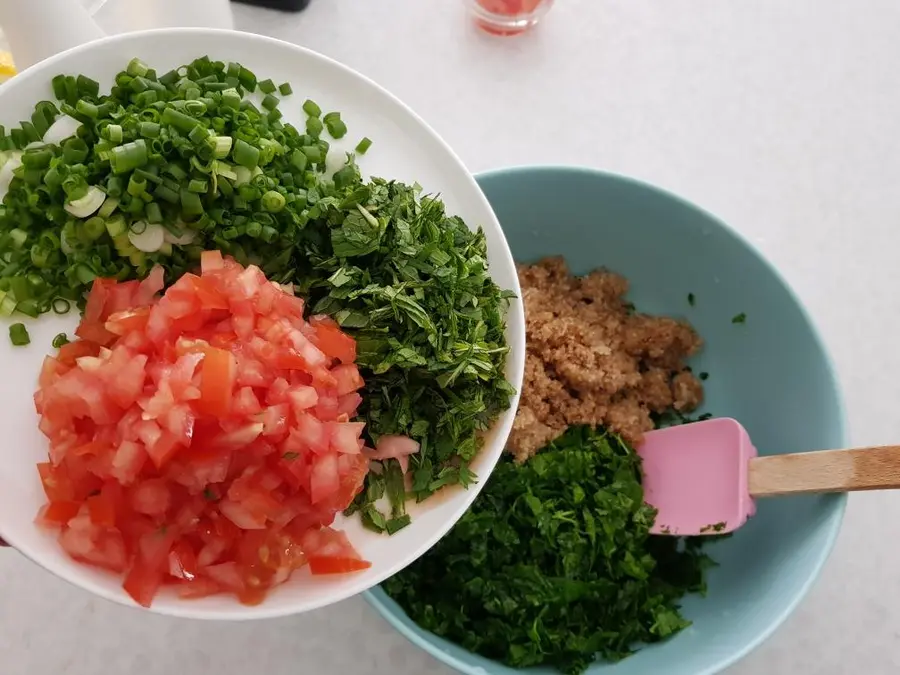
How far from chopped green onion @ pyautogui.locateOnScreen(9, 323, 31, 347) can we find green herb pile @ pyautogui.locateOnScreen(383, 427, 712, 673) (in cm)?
67

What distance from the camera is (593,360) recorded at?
137cm

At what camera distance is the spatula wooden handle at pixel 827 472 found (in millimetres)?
1089

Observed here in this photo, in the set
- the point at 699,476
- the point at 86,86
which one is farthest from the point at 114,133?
the point at 699,476

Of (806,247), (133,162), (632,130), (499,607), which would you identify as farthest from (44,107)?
(806,247)

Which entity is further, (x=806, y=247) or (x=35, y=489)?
(x=806, y=247)

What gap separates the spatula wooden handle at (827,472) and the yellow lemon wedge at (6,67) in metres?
1.49

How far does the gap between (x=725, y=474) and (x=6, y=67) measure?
4.88ft

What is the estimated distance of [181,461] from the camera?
0.87 m

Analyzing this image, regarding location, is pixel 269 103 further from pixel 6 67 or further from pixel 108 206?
pixel 6 67

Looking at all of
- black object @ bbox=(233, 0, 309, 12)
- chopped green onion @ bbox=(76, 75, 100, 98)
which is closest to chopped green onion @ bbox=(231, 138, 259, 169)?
chopped green onion @ bbox=(76, 75, 100, 98)

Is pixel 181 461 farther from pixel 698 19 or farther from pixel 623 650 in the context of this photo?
pixel 698 19

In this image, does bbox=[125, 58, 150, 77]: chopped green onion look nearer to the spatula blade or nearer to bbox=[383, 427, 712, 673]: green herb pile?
bbox=[383, 427, 712, 673]: green herb pile

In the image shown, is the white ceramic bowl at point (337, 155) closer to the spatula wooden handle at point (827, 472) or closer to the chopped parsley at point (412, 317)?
the chopped parsley at point (412, 317)

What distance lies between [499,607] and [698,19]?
1.45 metres
